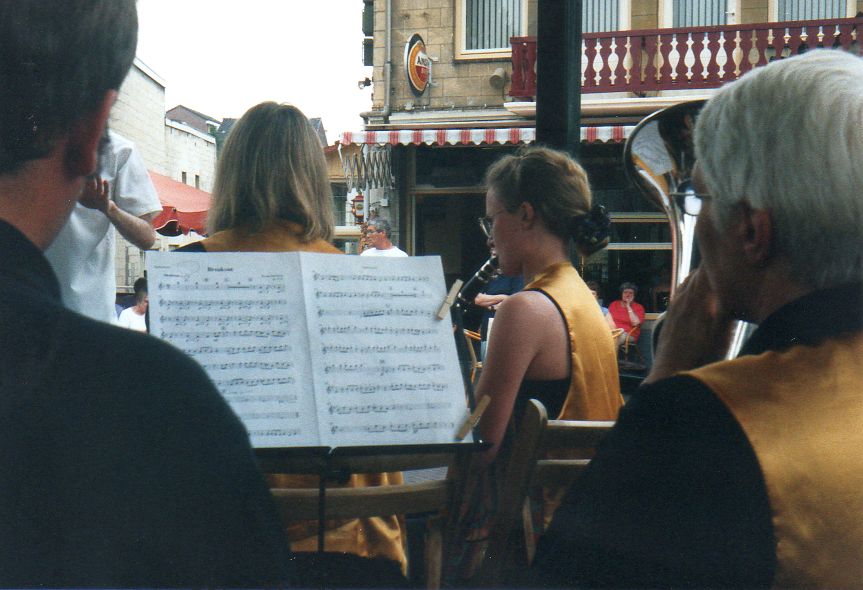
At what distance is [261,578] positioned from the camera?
0.76 meters

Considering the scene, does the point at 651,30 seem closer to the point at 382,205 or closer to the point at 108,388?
the point at 382,205

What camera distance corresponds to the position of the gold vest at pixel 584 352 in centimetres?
212

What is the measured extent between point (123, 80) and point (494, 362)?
4.53 ft

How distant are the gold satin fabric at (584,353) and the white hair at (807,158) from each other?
1090 millimetres

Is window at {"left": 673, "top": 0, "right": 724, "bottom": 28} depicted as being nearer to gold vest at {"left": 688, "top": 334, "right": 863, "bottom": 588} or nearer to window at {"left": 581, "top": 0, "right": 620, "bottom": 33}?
window at {"left": 581, "top": 0, "right": 620, "bottom": 33}

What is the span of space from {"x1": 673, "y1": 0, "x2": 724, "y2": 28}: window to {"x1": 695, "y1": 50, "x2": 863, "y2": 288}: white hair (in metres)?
10.5

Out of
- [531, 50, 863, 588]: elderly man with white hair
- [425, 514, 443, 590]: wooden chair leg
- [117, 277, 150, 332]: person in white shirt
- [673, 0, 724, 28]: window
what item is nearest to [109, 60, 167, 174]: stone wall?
[531, 50, 863, 588]: elderly man with white hair

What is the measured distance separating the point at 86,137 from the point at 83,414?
0.76 feet

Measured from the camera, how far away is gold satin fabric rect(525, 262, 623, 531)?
2115 mm

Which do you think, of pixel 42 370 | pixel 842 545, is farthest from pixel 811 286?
pixel 42 370

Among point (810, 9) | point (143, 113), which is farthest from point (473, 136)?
point (143, 113)

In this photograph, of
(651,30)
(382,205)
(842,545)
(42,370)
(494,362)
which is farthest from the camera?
(382,205)

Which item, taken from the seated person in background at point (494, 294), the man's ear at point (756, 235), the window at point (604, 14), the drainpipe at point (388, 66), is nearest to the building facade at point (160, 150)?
the man's ear at point (756, 235)

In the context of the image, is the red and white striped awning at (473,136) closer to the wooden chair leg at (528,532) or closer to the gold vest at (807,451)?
the wooden chair leg at (528,532)
